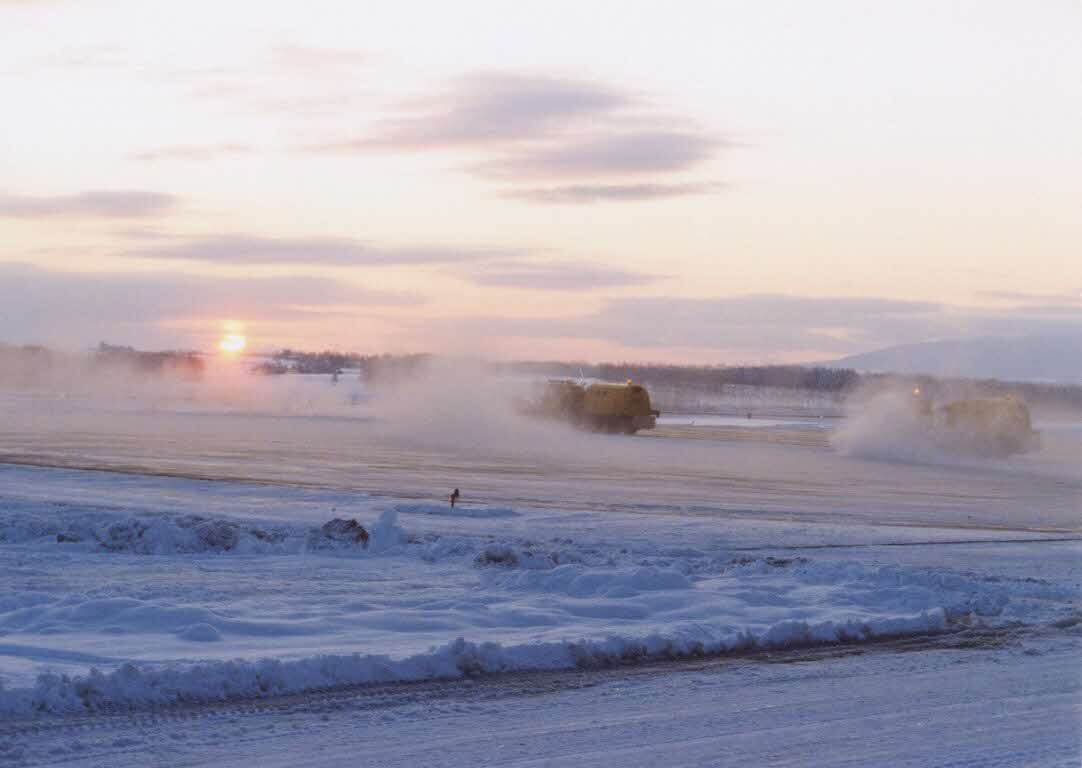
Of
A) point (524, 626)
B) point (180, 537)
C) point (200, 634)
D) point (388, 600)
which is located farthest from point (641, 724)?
point (180, 537)

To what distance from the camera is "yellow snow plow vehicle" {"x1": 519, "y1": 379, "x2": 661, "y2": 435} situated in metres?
43.0

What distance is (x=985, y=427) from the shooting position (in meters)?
36.8

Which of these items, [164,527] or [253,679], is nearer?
[253,679]

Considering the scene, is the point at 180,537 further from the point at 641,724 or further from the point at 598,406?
the point at 598,406

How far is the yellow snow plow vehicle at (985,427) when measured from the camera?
36688 mm

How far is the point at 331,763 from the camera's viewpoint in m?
6.17

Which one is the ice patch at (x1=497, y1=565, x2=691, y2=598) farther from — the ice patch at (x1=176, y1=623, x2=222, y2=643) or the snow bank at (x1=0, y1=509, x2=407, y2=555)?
the ice patch at (x1=176, y1=623, x2=222, y2=643)

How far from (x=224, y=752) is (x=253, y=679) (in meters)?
1.30

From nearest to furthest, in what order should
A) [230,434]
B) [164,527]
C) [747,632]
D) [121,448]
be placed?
[747,632]
[164,527]
[121,448]
[230,434]

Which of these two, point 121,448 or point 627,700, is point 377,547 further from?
point 121,448

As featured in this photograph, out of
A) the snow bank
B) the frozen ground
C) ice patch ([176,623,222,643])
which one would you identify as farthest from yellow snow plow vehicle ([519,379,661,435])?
ice patch ([176,623,222,643])

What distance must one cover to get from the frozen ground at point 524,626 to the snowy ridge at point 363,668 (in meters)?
0.02

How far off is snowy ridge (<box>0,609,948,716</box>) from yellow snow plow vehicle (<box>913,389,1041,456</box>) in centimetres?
2819

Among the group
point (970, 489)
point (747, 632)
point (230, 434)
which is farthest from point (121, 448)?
point (747, 632)
